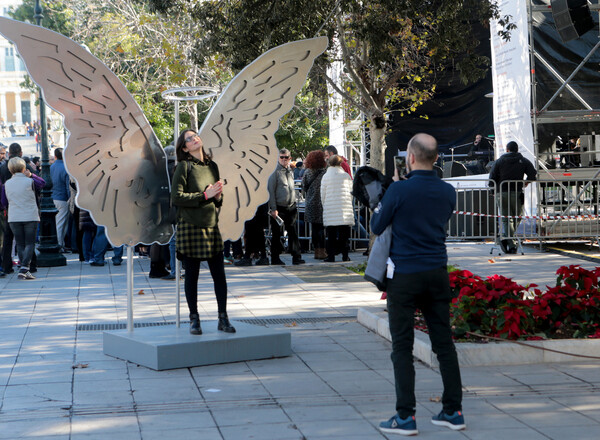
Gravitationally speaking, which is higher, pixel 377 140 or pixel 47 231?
pixel 377 140

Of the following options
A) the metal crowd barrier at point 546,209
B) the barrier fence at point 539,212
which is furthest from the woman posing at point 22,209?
the metal crowd barrier at point 546,209

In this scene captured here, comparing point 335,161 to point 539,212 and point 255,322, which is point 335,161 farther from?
point 255,322

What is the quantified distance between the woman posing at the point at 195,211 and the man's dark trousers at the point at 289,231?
6.97 meters

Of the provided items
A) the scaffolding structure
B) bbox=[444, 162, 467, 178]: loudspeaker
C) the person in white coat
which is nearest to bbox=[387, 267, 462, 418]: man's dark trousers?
the person in white coat

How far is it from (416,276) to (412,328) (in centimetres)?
33

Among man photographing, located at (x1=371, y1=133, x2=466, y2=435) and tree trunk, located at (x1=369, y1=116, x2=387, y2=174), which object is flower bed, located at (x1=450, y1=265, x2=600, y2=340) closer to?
man photographing, located at (x1=371, y1=133, x2=466, y2=435)

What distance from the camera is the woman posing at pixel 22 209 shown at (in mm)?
13117

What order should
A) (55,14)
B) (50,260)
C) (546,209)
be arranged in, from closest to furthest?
1. (50,260)
2. (546,209)
3. (55,14)

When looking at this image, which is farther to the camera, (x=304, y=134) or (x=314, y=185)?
(x=304, y=134)

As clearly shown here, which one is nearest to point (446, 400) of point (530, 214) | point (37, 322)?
point (37, 322)

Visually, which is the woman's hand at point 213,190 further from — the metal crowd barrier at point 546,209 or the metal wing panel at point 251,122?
the metal crowd barrier at point 546,209

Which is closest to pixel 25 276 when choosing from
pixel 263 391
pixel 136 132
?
pixel 136 132

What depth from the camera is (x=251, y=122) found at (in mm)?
7672

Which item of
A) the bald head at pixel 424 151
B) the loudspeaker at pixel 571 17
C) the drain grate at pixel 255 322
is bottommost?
the drain grate at pixel 255 322
